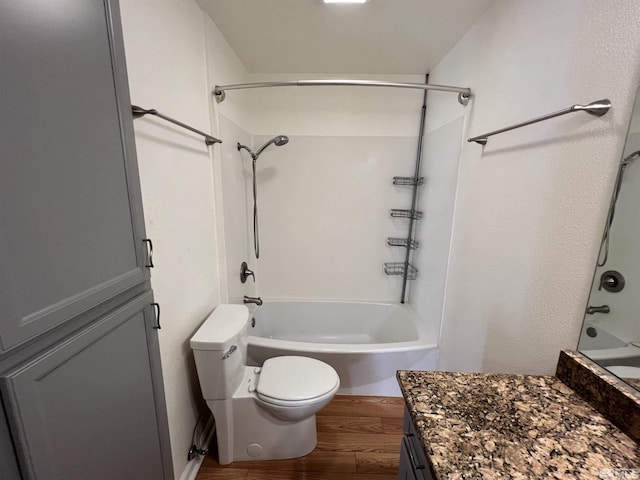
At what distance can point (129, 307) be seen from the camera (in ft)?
2.43

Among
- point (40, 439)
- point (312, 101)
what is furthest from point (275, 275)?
point (40, 439)

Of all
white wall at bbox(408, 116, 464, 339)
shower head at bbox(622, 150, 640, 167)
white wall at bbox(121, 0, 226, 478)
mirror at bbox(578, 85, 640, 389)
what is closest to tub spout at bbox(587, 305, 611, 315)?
mirror at bbox(578, 85, 640, 389)

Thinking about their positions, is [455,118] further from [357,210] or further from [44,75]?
[44,75]

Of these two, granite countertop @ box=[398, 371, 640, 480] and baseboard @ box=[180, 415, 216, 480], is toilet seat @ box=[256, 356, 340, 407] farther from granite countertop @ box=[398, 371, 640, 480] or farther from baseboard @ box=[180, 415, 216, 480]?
granite countertop @ box=[398, 371, 640, 480]

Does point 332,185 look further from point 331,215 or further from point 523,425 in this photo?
point 523,425

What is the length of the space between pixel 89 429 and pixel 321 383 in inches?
38.8

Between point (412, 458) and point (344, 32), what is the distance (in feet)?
6.82

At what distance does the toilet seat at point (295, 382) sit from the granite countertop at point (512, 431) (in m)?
0.64

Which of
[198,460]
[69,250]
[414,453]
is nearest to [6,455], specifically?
[69,250]

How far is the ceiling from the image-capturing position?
4.32ft

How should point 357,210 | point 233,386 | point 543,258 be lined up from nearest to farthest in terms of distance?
point 543,258 < point 233,386 < point 357,210

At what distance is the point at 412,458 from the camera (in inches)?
31.6

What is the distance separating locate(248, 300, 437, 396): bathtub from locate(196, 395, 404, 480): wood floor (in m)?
0.16

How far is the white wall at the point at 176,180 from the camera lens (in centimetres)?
95
